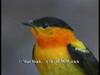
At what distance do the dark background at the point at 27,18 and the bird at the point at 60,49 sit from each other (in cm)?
4

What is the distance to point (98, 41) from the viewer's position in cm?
181

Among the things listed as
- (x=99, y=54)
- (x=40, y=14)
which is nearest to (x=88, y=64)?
(x=99, y=54)

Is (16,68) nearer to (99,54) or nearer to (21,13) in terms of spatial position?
(21,13)

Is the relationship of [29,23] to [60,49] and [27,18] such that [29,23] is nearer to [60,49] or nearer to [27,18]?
[27,18]

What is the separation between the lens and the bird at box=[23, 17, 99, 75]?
1.78m

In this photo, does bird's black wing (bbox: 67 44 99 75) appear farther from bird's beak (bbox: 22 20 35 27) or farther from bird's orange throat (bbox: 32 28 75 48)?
bird's beak (bbox: 22 20 35 27)

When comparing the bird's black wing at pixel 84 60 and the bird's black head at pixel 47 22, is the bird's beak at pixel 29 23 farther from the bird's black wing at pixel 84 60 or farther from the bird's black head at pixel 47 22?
the bird's black wing at pixel 84 60

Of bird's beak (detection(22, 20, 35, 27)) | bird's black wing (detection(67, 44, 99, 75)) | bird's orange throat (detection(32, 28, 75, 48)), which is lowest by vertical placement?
bird's black wing (detection(67, 44, 99, 75))

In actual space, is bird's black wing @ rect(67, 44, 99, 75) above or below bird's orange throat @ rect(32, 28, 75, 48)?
below

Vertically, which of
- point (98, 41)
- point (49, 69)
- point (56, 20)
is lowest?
point (49, 69)

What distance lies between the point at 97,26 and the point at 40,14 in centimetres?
32

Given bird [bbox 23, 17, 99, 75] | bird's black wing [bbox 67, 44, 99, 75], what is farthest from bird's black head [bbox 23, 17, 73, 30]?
bird's black wing [bbox 67, 44, 99, 75]

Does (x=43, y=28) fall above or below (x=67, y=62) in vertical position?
above

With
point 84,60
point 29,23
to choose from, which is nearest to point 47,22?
point 29,23
